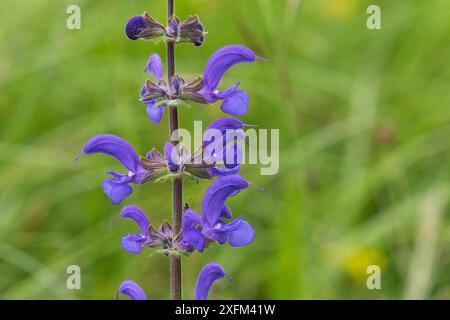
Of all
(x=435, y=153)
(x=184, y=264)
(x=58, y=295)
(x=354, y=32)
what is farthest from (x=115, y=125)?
(x=354, y=32)

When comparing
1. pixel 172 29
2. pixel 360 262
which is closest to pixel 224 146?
pixel 172 29

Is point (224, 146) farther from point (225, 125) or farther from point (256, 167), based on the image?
point (256, 167)

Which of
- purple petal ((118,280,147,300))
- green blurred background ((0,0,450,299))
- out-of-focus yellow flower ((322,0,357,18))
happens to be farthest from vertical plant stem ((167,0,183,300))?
out-of-focus yellow flower ((322,0,357,18))

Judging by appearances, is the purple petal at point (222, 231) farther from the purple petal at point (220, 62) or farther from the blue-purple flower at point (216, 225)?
the purple petal at point (220, 62)

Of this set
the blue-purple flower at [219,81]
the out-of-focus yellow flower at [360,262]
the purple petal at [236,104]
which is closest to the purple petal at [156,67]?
the blue-purple flower at [219,81]

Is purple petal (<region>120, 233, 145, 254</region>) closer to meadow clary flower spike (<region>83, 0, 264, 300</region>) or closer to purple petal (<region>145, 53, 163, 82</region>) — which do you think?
meadow clary flower spike (<region>83, 0, 264, 300</region>)

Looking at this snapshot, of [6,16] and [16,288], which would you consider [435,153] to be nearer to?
[16,288]
